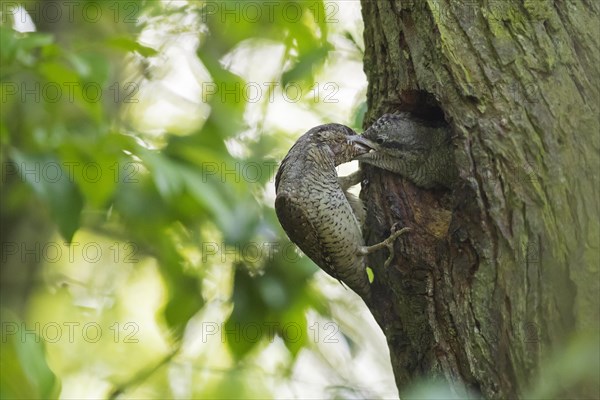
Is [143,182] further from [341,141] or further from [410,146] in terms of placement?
[410,146]

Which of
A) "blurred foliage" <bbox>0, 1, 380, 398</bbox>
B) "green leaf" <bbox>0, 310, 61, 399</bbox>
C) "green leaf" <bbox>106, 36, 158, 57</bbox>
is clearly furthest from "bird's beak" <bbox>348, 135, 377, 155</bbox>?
"green leaf" <bbox>0, 310, 61, 399</bbox>

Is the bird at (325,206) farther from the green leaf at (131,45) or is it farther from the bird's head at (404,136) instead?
the green leaf at (131,45)

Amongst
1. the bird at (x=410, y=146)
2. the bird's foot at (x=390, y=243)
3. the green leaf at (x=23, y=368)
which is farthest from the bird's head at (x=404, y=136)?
the green leaf at (x=23, y=368)

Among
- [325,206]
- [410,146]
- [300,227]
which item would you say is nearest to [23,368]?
[300,227]

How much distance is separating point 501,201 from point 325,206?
914 millimetres

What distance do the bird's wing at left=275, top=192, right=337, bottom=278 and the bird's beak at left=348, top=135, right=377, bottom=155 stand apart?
0.34 metres

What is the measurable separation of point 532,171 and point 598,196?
9.3 inches

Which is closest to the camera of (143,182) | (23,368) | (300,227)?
(23,368)

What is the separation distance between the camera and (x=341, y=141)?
3.33 m

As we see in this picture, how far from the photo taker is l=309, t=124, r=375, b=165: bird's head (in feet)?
10.6

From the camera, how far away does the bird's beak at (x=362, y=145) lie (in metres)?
3.21

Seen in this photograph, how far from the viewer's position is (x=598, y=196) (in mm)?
2256

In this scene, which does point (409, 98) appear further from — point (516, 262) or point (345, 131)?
point (516, 262)

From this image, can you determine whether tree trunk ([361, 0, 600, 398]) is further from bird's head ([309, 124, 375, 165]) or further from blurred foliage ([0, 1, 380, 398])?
blurred foliage ([0, 1, 380, 398])
